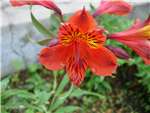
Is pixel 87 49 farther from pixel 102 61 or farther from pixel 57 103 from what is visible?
pixel 57 103

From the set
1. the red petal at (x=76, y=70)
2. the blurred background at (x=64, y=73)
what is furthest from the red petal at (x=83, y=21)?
the blurred background at (x=64, y=73)

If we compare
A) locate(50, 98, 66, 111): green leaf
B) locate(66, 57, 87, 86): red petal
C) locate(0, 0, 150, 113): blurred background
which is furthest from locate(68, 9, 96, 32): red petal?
locate(0, 0, 150, 113): blurred background

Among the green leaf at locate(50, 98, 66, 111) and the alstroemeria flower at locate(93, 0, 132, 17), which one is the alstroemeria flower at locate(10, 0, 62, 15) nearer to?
the alstroemeria flower at locate(93, 0, 132, 17)

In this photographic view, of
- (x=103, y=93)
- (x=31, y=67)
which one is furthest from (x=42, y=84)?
(x=103, y=93)

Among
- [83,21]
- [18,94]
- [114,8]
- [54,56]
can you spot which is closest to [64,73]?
[18,94]

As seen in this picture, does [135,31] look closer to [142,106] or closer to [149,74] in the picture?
[149,74]
